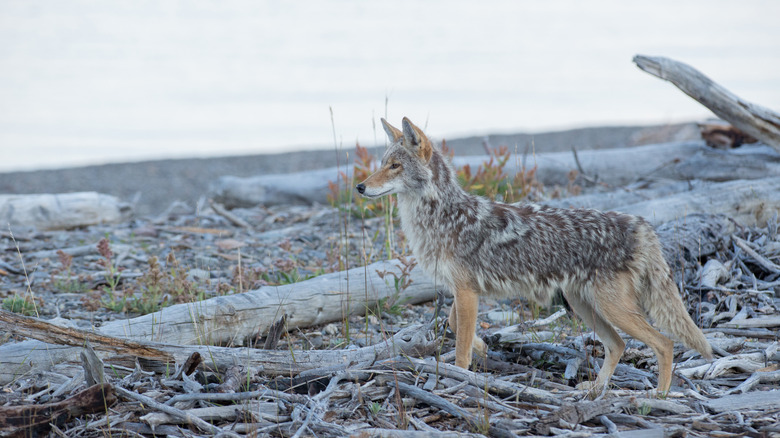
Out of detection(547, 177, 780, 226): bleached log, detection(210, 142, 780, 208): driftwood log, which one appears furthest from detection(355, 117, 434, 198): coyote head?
detection(210, 142, 780, 208): driftwood log

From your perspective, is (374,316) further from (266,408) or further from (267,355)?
(266,408)

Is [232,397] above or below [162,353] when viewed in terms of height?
below

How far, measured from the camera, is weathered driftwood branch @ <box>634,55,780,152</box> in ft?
32.7

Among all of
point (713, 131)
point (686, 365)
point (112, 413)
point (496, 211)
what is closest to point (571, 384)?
point (686, 365)

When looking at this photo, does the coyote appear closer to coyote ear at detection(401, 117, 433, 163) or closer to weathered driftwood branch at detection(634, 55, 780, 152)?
coyote ear at detection(401, 117, 433, 163)

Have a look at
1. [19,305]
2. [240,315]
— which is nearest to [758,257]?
[240,315]

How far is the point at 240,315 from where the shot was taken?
6480 millimetres

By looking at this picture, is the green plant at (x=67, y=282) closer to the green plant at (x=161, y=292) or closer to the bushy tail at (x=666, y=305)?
the green plant at (x=161, y=292)

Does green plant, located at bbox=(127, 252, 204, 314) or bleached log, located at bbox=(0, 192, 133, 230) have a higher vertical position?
bleached log, located at bbox=(0, 192, 133, 230)

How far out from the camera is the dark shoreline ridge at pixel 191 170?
20.6 meters

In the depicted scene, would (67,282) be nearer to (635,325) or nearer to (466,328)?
(466,328)

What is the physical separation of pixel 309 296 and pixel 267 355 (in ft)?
5.94

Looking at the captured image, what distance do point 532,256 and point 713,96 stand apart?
20.4 ft

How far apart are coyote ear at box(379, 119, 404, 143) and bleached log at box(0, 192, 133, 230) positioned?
846 centimetres
